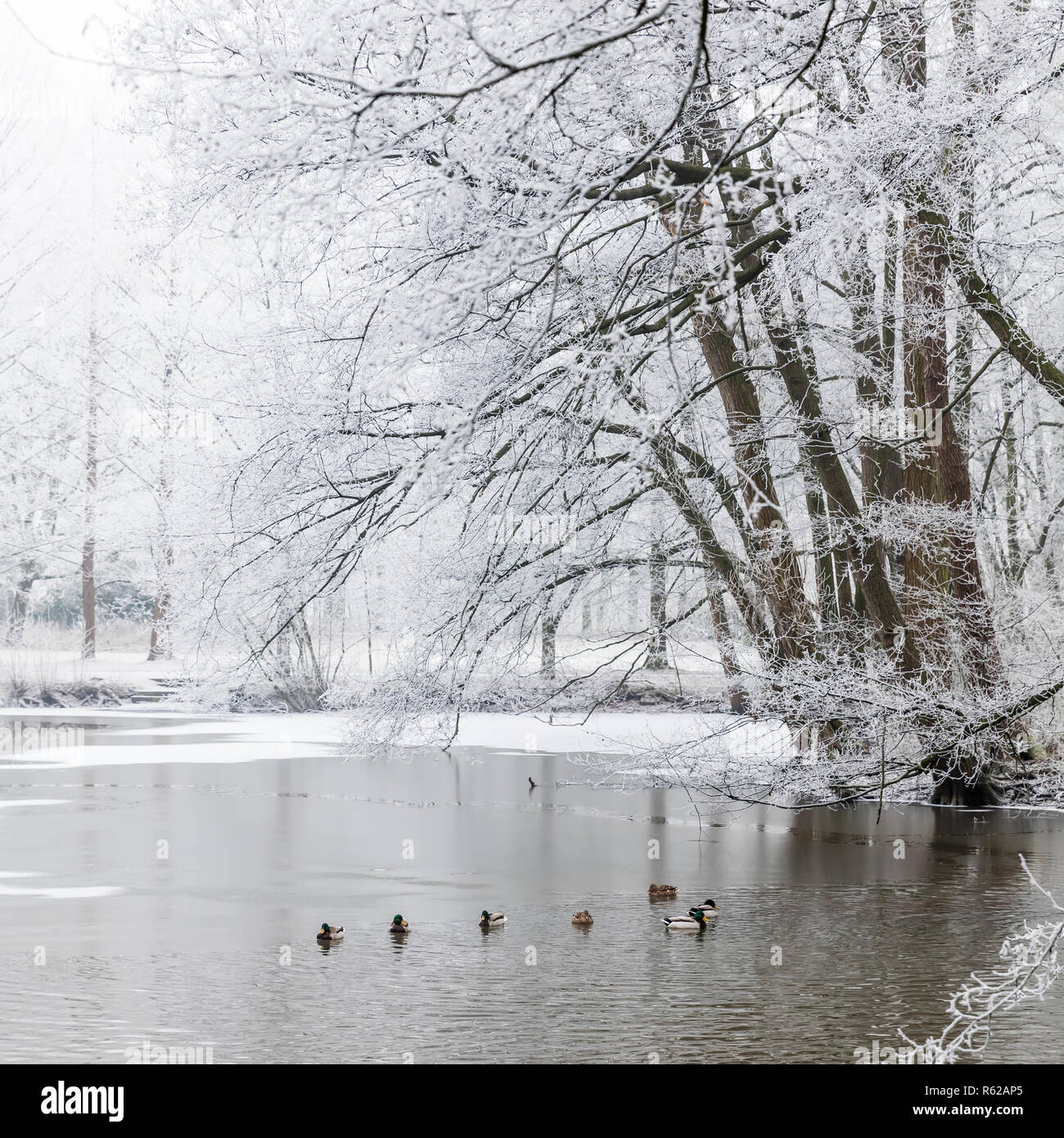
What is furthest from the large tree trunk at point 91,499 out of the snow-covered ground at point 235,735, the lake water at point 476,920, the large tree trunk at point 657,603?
the large tree trunk at point 657,603

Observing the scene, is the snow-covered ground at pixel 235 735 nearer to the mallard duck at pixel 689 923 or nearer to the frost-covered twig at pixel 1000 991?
the mallard duck at pixel 689 923

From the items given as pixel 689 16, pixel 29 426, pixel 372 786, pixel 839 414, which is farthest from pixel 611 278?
pixel 29 426

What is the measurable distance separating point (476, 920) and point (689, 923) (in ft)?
4.36

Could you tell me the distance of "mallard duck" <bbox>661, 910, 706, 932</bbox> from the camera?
29.6 feet

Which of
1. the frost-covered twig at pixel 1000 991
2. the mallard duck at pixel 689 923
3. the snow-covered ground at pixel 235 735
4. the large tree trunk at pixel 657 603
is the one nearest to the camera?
the frost-covered twig at pixel 1000 991

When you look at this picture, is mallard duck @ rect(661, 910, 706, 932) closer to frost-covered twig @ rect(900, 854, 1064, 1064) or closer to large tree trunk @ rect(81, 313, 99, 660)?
frost-covered twig @ rect(900, 854, 1064, 1064)

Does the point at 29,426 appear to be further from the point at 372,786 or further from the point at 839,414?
the point at 839,414

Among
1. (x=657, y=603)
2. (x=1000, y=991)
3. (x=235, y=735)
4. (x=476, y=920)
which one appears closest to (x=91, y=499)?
(x=235, y=735)

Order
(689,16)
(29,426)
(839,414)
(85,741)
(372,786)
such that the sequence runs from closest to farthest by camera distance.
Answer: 1. (689,16)
2. (839,414)
3. (372,786)
4. (85,741)
5. (29,426)

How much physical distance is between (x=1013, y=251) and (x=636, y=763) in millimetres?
6437

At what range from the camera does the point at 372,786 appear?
1702 centimetres

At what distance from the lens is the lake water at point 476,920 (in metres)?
6.78

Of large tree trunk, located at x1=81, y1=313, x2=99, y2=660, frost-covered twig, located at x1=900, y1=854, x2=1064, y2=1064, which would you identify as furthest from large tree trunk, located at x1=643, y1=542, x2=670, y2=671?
large tree trunk, located at x1=81, y1=313, x2=99, y2=660

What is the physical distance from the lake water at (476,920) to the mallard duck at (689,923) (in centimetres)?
8
